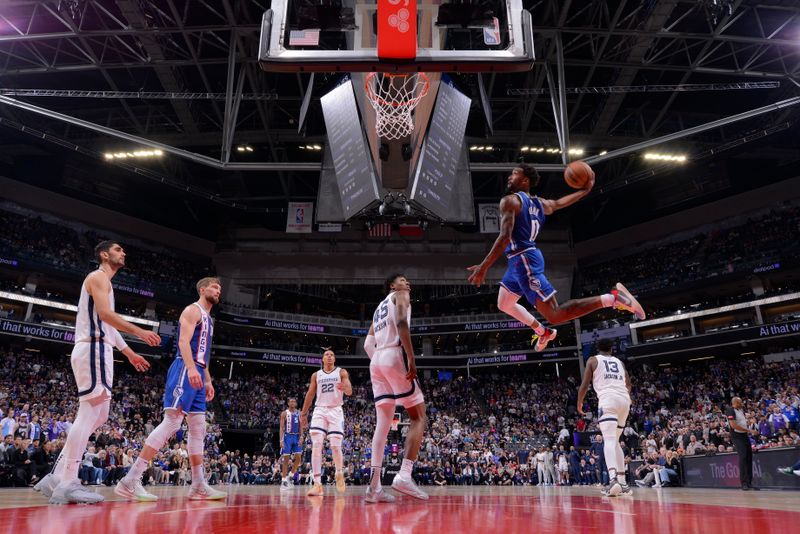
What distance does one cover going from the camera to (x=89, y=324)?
4406 mm

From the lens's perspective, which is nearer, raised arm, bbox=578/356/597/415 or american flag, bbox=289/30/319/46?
american flag, bbox=289/30/319/46

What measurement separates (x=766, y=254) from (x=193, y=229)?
31.0 m

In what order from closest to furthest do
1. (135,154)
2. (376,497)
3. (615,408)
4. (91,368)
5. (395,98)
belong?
(91,368) < (376,497) < (615,408) < (395,98) < (135,154)

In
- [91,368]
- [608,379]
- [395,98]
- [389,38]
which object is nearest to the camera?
[91,368]

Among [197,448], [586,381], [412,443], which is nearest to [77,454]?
[197,448]

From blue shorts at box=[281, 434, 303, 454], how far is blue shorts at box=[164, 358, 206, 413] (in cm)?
523

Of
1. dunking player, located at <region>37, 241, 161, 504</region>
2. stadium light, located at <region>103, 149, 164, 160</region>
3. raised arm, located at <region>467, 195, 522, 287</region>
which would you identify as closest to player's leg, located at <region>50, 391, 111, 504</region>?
dunking player, located at <region>37, 241, 161, 504</region>

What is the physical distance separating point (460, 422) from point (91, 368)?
24671 mm

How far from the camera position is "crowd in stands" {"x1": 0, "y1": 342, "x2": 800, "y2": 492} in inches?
521

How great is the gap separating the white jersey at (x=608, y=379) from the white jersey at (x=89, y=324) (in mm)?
5450

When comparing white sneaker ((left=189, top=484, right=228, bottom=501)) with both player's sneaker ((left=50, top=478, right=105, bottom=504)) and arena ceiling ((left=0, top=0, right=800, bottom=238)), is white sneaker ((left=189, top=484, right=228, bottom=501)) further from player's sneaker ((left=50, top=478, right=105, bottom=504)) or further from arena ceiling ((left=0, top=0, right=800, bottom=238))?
arena ceiling ((left=0, top=0, right=800, bottom=238))

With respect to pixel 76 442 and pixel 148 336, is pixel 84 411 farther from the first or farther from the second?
pixel 148 336

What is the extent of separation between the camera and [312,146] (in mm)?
25516

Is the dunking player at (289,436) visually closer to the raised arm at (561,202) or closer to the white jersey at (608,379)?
Result: the white jersey at (608,379)
